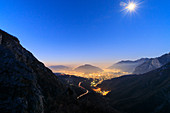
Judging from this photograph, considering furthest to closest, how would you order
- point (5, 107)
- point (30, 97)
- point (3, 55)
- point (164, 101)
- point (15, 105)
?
point (164, 101), point (3, 55), point (30, 97), point (15, 105), point (5, 107)

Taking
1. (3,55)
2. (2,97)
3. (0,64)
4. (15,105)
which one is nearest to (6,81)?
(2,97)

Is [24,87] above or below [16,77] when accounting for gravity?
below

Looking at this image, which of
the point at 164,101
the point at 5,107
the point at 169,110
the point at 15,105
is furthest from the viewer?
the point at 164,101

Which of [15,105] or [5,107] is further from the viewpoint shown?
[15,105]

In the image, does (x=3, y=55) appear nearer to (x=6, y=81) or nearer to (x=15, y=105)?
(x=6, y=81)

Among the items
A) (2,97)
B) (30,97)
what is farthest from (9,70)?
(30,97)

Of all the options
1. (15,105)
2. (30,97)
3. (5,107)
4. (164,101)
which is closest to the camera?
(5,107)

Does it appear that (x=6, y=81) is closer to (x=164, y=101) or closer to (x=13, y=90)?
(x=13, y=90)

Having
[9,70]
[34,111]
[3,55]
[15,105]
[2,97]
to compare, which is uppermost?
[3,55]

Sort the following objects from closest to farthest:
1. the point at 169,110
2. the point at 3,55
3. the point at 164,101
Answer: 1. the point at 3,55
2. the point at 169,110
3. the point at 164,101
